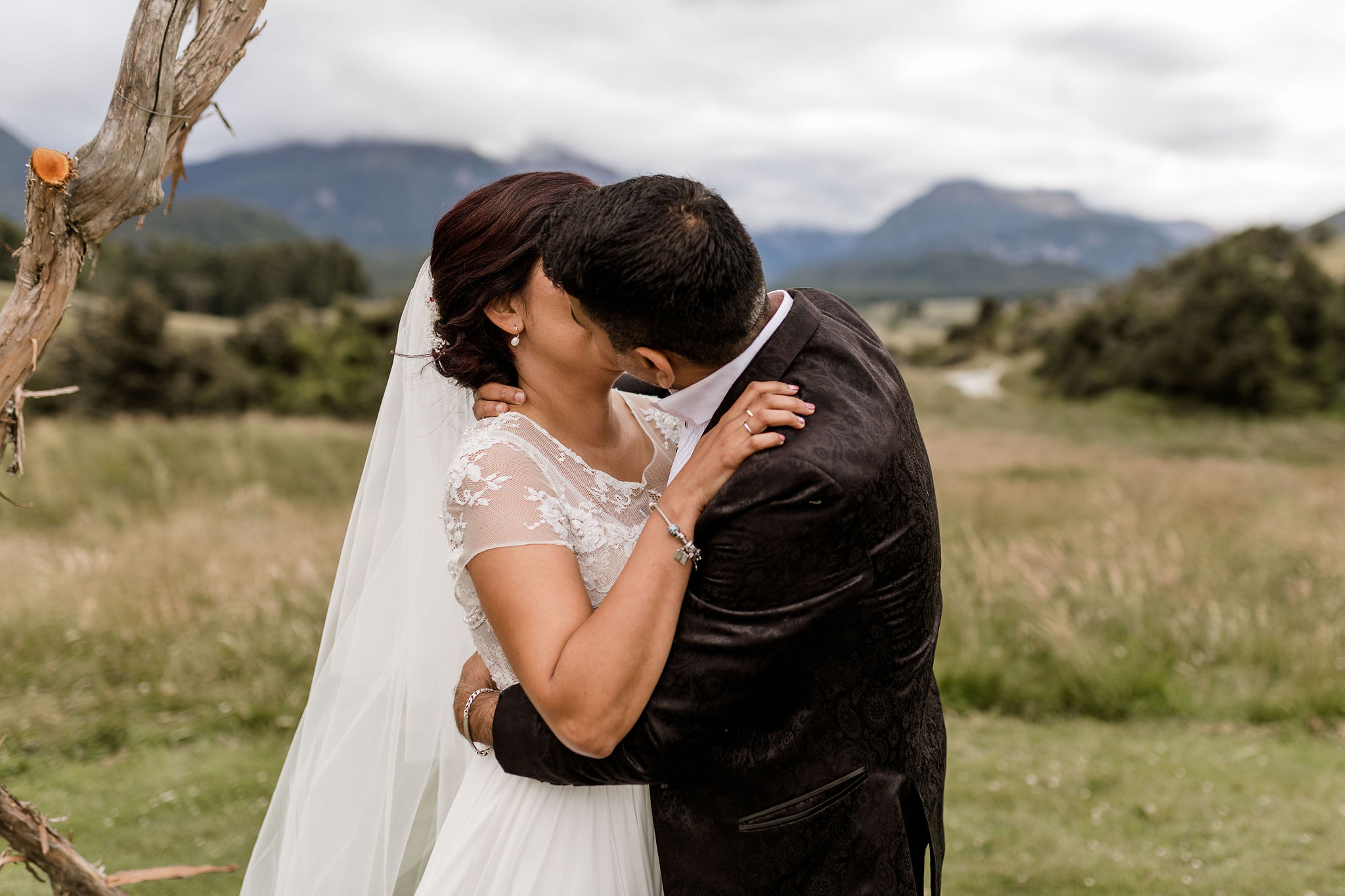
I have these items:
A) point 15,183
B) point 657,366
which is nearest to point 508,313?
point 657,366

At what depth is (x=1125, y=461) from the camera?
669 inches

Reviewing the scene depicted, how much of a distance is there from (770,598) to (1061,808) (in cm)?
420

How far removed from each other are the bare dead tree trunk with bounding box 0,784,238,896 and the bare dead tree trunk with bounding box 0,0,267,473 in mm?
836

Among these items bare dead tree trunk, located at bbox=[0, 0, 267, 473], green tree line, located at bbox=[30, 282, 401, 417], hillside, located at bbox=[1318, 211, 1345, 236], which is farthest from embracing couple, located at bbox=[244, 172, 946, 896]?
hillside, located at bbox=[1318, 211, 1345, 236]

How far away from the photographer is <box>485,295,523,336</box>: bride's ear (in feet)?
8.09

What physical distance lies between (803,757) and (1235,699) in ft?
17.8

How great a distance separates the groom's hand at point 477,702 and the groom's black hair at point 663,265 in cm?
101

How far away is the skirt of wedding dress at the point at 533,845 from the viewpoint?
2.27 meters

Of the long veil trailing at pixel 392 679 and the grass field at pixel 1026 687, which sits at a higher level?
the long veil trailing at pixel 392 679

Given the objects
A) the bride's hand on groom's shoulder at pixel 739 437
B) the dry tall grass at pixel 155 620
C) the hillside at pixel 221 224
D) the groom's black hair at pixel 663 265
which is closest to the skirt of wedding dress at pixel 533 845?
the bride's hand on groom's shoulder at pixel 739 437

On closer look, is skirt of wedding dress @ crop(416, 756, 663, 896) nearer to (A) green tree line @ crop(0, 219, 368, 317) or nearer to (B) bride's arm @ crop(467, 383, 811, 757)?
(B) bride's arm @ crop(467, 383, 811, 757)

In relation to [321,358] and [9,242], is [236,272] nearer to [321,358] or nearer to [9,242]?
[321,358]

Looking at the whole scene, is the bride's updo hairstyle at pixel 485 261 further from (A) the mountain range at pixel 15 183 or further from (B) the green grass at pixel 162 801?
(B) the green grass at pixel 162 801

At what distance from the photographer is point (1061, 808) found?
5031mm
